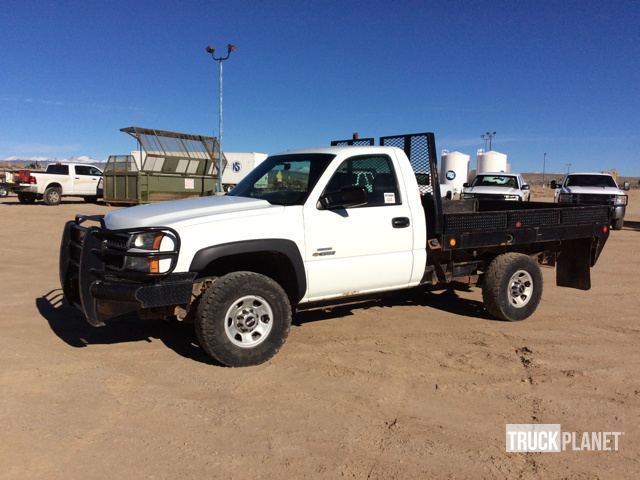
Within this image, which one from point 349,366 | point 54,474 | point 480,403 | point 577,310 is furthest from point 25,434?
point 577,310

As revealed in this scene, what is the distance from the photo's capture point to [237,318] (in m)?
4.55

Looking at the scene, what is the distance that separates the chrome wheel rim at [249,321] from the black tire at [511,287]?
2.83 meters

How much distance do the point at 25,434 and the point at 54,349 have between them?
1725 mm

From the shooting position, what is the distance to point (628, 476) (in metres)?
3.06

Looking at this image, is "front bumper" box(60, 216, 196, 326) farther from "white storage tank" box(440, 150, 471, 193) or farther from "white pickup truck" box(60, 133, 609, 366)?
"white storage tank" box(440, 150, 471, 193)

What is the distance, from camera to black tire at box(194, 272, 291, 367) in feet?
14.4

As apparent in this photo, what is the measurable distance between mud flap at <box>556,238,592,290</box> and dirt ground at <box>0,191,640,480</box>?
0.62m

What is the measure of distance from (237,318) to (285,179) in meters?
1.49

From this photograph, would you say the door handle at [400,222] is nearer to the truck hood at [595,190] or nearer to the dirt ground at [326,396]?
the dirt ground at [326,396]

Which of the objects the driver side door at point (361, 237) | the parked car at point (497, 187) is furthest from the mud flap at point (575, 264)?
the parked car at point (497, 187)

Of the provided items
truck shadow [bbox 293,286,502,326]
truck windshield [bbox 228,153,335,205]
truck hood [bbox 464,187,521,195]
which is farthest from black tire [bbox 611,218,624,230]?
truck windshield [bbox 228,153,335,205]

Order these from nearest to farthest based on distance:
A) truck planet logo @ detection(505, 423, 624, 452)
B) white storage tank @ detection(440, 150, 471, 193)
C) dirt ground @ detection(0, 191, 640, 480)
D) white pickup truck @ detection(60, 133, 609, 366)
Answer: dirt ground @ detection(0, 191, 640, 480)
truck planet logo @ detection(505, 423, 624, 452)
white pickup truck @ detection(60, 133, 609, 366)
white storage tank @ detection(440, 150, 471, 193)

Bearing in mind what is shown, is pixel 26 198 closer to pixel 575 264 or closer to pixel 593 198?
pixel 593 198

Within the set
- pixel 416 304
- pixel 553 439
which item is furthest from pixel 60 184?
pixel 553 439
